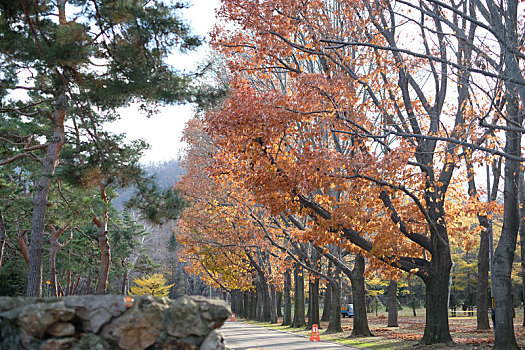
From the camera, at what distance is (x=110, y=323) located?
5.38 m

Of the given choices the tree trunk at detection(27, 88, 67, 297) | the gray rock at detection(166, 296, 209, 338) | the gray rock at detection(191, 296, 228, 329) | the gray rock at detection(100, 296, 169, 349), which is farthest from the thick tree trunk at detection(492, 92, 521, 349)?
the tree trunk at detection(27, 88, 67, 297)

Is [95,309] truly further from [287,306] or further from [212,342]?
[287,306]

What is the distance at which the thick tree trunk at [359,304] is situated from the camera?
817 inches

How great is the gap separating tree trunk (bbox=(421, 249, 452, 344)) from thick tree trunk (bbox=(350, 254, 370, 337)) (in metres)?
5.79

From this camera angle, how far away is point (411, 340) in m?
17.9

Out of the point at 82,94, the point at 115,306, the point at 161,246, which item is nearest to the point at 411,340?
the point at 82,94

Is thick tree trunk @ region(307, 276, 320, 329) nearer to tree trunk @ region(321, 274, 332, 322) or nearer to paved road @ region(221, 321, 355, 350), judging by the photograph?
tree trunk @ region(321, 274, 332, 322)

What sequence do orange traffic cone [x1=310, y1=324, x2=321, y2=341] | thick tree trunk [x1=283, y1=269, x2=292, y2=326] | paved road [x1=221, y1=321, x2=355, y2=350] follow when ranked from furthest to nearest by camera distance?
1. thick tree trunk [x1=283, y1=269, x2=292, y2=326]
2. orange traffic cone [x1=310, y1=324, x2=321, y2=341]
3. paved road [x1=221, y1=321, x2=355, y2=350]

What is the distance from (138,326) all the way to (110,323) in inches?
11.0

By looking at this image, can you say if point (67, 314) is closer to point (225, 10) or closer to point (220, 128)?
point (220, 128)

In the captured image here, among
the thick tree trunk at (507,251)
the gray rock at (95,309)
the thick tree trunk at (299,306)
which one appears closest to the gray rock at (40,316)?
the gray rock at (95,309)

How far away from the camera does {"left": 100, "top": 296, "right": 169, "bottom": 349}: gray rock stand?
535cm

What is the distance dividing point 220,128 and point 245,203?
40.3 ft

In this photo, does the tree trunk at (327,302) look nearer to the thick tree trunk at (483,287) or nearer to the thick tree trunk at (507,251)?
the thick tree trunk at (483,287)
